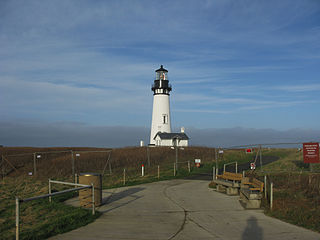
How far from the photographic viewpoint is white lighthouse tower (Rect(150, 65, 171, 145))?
49.9m

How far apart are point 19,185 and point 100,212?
9.80 m

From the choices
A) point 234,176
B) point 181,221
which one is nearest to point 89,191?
point 181,221

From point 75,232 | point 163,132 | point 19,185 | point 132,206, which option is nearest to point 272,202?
point 132,206

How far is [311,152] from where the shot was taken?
16156 mm

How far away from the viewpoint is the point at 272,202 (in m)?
11.2

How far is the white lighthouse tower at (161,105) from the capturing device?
49.9 metres

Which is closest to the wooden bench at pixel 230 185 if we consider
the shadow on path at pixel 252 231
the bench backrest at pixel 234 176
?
the bench backrest at pixel 234 176

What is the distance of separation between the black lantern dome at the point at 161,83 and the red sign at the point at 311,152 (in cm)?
3468

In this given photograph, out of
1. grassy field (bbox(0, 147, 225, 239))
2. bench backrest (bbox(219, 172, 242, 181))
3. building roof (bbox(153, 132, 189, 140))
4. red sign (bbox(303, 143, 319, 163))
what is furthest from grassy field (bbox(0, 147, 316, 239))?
building roof (bbox(153, 132, 189, 140))

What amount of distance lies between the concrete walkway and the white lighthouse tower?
117 feet

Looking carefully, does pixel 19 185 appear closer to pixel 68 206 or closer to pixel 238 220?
pixel 68 206

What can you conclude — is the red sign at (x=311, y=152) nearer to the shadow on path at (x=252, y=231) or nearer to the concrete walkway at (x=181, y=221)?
the concrete walkway at (x=181, y=221)

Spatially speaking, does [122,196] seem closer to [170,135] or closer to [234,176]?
[234,176]

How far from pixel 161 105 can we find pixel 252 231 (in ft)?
137
